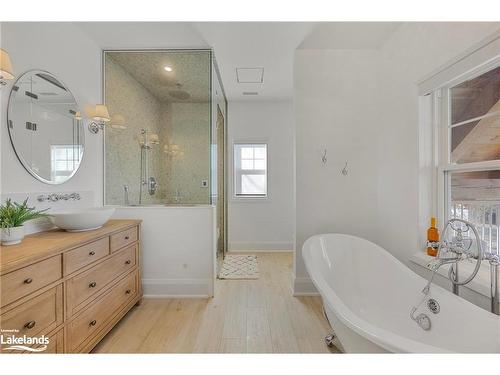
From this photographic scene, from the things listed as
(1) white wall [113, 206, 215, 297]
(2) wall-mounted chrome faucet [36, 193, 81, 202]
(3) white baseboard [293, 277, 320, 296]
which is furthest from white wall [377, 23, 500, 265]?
(2) wall-mounted chrome faucet [36, 193, 81, 202]

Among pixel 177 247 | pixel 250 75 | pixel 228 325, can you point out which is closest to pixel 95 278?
pixel 177 247

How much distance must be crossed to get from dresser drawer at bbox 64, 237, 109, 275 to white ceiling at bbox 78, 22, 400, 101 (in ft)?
6.37

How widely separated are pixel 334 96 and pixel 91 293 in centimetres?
275

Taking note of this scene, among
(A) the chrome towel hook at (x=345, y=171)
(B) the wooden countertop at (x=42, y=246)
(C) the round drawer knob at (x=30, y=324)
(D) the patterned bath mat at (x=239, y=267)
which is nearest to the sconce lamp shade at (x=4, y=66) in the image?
(B) the wooden countertop at (x=42, y=246)

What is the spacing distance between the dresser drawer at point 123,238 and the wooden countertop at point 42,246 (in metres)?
0.07

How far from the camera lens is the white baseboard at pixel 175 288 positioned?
2354mm

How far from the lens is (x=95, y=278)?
1564 millimetres

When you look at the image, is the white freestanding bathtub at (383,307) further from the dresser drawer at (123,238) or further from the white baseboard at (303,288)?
the dresser drawer at (123,238)

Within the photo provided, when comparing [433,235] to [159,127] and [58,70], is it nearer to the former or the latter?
[159,127]

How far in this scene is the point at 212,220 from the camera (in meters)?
2.41

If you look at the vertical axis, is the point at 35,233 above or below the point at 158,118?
below
